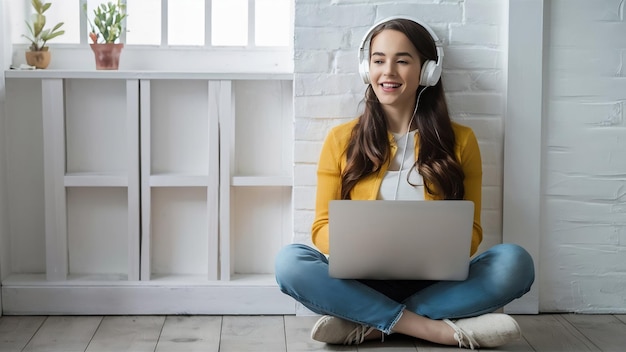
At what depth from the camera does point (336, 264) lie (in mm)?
2320

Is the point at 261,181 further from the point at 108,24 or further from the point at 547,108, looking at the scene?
the point at 547,108

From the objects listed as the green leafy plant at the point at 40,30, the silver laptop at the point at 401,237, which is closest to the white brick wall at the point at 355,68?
the silver laptop at the point at 401,237

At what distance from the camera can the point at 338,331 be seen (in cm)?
243

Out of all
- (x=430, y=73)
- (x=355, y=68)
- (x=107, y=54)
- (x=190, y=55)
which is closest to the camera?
(x=430, y=73)

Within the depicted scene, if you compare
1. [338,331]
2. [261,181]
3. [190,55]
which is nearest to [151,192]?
[261,181]

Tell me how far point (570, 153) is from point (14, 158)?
1.78 m

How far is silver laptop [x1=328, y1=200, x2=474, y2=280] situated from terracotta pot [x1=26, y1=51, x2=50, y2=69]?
116cm

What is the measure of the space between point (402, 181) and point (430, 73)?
32 cm

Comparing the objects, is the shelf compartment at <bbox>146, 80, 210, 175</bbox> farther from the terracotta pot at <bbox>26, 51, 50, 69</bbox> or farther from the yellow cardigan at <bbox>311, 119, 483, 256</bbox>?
the yellow cardigan at <bbox>311, 119, 483, 256</bbox>

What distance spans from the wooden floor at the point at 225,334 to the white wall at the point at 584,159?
0.11m

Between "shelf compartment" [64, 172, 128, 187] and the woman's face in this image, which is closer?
the woman's face

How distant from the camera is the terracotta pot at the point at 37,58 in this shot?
9.22 feet

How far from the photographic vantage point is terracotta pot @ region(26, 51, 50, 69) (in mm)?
2811

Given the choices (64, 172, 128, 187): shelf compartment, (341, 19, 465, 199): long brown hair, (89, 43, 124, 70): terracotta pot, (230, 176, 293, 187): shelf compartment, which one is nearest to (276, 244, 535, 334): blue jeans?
(341, 19, 465, 199): long brown hair
